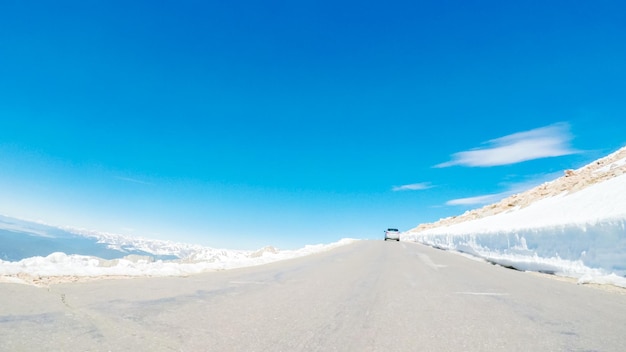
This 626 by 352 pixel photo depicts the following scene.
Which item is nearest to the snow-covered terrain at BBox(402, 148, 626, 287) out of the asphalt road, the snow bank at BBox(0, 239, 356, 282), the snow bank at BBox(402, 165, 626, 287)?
the snow bank at BBox(402, 165, 626, 287)

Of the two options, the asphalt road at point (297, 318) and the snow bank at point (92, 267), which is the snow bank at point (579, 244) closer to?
the asphalt road at point (297, 318)

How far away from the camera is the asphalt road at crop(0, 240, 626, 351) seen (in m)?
3.50

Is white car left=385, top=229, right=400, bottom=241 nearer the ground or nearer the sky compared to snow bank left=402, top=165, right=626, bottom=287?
nearer the sky

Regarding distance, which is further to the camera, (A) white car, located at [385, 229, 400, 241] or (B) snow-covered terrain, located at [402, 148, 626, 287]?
(A) white car, located at [385, 229, 400, 241]

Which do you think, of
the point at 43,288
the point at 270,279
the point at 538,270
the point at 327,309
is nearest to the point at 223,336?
the point at 327,309

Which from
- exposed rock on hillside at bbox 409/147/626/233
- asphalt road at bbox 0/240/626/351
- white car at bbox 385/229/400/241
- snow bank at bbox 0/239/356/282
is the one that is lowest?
asphalt road at bbox 0/240/626/351

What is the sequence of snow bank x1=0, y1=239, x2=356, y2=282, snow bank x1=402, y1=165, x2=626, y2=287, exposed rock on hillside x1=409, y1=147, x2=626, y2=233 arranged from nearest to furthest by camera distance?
snow bank x1=0, y1=239, x2=356, y2=282 → snow bank x1=402, y1=165, x2=626, y2=287 → exposed rock on hillside x1=409, y1=147, x2=626, y2=233

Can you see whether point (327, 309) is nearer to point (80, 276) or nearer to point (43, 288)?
point (43, 288)

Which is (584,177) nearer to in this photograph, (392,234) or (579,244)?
(392,234)

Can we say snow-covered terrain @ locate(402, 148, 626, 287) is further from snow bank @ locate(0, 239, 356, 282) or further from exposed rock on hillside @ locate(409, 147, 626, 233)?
exposed rock on hillside @ locate(409, 147, 626, 233)

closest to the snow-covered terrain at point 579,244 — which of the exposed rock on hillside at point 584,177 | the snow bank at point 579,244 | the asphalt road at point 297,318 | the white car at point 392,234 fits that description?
the snow bank at point 579,244

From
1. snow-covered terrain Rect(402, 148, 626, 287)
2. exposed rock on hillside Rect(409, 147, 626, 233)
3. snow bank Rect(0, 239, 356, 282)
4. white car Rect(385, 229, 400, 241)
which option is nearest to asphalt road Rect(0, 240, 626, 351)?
snow bank Rect(0, 239, 356, 282)

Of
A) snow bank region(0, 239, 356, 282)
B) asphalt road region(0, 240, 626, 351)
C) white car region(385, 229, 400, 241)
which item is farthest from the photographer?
white car region(385, 229, 400, 241)

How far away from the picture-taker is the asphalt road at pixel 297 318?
3.50 m
